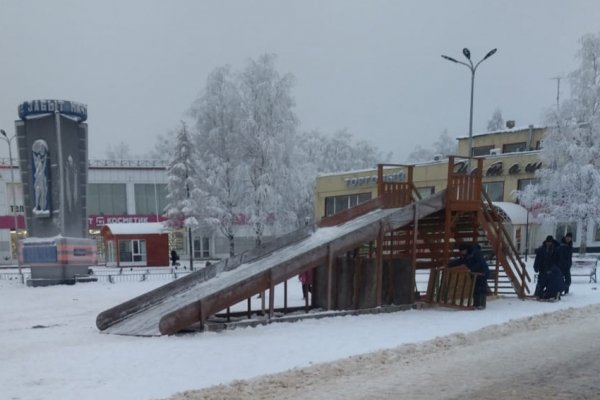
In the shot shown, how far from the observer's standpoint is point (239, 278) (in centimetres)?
1032

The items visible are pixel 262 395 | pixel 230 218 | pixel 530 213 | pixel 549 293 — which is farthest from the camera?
pixel 530 213

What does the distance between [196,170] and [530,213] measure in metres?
20.8

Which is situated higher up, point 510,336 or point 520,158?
point 520,158

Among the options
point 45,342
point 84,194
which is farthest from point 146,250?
point 45,342

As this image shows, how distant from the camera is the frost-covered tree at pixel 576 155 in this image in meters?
26.2

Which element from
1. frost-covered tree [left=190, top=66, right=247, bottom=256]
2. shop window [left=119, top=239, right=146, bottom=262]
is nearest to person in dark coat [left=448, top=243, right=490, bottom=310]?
frost-covered tree [left=190, top=66, right=247, bottom=256]

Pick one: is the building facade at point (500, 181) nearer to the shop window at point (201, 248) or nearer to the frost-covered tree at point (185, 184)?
the frost-covered tree at point (185, 184)

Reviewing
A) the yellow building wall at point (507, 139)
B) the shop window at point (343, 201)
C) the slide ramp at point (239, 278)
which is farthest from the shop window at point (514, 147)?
the slide ramp at point (239, 278)

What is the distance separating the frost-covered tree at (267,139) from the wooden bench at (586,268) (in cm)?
1558

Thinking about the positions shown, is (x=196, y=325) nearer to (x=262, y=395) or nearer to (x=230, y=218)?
(x=262, y=395)

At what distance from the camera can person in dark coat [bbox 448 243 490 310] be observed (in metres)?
11.1

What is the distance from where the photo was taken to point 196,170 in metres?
28.9

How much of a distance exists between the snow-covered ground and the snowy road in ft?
1.34

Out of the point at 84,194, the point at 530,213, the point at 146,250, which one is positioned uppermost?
the point at 84,194
